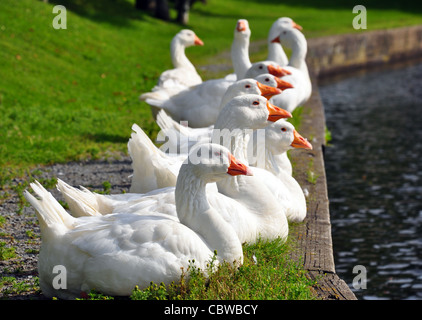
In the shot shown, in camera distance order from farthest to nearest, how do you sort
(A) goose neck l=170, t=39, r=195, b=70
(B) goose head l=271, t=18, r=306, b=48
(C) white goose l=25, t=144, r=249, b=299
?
(A) goose neck l=170, t=39, r=195, b=70 < (B) goose head l=271, t=18, r=306, b=48 < (C) white goose l=25, t=144, r=249, b=299

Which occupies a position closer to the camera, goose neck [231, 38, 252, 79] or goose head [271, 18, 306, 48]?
goose neck [231, 38, 252, 79]

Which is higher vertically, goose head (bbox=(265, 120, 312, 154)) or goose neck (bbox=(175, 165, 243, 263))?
goose head (bbox=(265, 120, 312, 154))

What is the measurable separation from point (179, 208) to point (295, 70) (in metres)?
6.74

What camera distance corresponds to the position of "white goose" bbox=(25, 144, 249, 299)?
5277mm

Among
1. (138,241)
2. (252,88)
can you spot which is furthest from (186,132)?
(138,241)

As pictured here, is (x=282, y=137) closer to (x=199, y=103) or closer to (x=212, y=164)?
(x=212, y=164)

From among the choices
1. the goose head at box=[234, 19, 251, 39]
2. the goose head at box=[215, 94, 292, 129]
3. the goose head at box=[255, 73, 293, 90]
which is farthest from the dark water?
the goose head at box=[234, 19, 251, 39]

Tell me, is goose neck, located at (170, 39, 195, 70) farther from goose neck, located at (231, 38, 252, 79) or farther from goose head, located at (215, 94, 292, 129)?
goose head, located at (215, 94, 292, 129)

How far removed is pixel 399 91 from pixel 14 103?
501 inches

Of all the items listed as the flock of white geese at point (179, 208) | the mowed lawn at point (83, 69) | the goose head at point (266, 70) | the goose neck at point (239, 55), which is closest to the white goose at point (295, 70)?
the goose head at point (266, 70)

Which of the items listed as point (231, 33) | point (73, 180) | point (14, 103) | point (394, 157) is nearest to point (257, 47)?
point (231, 33)

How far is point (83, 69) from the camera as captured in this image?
670 inches

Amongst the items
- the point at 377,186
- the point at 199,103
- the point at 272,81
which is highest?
the point at 272,81

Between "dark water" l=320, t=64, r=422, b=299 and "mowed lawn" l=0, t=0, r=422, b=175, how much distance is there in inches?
134
